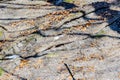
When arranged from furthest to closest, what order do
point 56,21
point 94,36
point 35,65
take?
point 56,21 → point 94,36 → point 35,65

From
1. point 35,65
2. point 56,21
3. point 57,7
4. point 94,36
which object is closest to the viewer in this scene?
point 35,65

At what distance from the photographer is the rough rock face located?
1021 centimetres

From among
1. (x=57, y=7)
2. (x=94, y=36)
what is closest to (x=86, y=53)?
(x=94, y=36)

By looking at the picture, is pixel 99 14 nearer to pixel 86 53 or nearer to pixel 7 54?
pixel 86 53

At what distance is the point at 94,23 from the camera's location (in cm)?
1202

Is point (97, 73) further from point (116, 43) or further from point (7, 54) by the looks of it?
point (7, 54)

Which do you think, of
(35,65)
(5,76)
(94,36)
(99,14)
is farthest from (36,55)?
(99,14)

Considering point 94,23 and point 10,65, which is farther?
point 94,23

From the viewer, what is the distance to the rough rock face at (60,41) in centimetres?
1021

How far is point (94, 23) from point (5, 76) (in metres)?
3.56

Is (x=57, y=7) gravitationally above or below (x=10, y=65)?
above

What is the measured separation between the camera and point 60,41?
11453mm

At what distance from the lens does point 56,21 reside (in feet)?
40.7

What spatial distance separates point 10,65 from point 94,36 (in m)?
2.80
